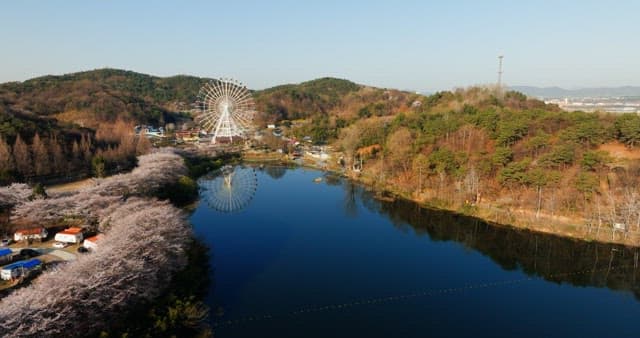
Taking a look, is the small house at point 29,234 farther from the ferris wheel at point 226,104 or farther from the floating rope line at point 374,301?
the ferris wheel at point 226,104

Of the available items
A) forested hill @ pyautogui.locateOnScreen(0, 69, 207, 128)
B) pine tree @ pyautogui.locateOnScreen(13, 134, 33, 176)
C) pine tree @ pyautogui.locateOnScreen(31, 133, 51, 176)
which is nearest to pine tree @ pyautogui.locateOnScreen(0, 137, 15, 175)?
pine tree @ pyautogui.locateOnScreen(13, 134, 33, 176)

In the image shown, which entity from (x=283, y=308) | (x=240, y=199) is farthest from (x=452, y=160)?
(x=283, y=308)

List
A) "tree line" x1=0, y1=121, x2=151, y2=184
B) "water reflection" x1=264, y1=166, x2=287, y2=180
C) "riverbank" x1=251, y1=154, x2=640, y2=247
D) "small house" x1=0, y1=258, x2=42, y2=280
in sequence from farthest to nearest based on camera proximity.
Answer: "water reflection" x1=264, y1=166, x2=287, y2=180 → "tree line" x1=0, y1=121, x2=151, y2=184 → "riverbank" x1=251, y1=154, x2=640, y2=247 → "small house" x1=0, y1=258, x2=42, y2=280

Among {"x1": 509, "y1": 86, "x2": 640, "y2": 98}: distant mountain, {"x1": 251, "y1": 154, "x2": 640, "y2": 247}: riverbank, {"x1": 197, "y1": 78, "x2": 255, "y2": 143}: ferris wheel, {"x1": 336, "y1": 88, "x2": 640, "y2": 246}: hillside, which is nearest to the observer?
{"x1": 251, "y1": 154, "x2": 640, "y2": 247}: riverbank

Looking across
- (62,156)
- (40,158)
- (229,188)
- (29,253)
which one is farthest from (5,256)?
(62,156)

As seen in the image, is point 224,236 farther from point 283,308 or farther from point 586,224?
point 586,224

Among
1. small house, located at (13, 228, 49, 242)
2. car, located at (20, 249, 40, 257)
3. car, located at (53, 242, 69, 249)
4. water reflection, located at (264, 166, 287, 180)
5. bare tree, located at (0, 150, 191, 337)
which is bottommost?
water reflection, located at (264, 166, 287, 180)

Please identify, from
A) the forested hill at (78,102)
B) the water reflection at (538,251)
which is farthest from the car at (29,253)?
the forested hill at (78,102)

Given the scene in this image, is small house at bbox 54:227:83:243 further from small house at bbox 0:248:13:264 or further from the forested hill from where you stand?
the forested hill
